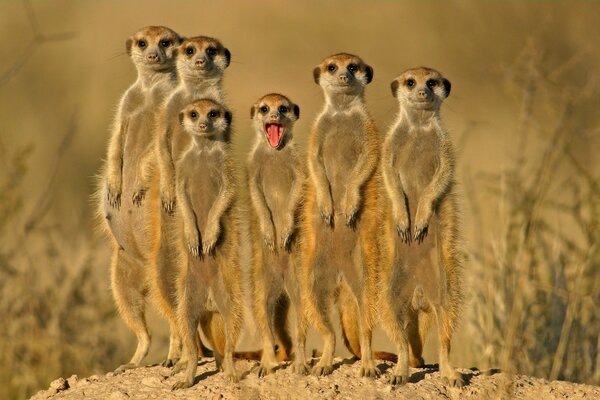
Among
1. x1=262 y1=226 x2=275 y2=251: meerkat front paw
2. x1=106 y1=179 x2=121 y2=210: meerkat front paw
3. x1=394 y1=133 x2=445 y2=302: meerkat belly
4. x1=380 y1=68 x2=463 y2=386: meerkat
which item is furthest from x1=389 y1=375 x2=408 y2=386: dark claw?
x1=106 y1=179 x2=121 y2=210: meerkat front paw

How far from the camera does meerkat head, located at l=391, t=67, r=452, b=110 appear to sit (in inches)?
257

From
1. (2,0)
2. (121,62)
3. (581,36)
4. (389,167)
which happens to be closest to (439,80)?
(389,167)

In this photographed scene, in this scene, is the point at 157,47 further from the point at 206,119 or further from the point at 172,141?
the point at 206,119

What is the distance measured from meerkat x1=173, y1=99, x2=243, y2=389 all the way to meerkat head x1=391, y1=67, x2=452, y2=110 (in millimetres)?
915

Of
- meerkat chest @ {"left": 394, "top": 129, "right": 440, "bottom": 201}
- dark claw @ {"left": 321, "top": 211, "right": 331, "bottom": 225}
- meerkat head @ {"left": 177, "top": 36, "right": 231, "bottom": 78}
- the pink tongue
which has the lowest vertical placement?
dark claw @ {"left": 321, "top": 211, "right": 331, "bottom": 225}

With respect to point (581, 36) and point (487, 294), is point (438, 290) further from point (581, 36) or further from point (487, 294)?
point (581, 36)

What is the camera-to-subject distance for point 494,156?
570 inches

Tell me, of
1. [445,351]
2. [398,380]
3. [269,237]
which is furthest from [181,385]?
[445,351]

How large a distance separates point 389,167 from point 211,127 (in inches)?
36.7

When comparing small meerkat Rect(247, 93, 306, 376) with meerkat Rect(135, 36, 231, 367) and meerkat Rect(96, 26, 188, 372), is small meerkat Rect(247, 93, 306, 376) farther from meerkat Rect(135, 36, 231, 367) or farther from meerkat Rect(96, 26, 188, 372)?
meerkat Rect(96, 26, 188, 372)

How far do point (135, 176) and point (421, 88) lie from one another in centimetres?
169

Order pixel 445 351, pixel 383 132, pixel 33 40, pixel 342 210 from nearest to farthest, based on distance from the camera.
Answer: pixel 33 40 < pixel 445 351 < pixel 342 210 < pixel 383 132

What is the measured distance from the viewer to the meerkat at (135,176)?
6957 mm

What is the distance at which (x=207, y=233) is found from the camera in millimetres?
6379
